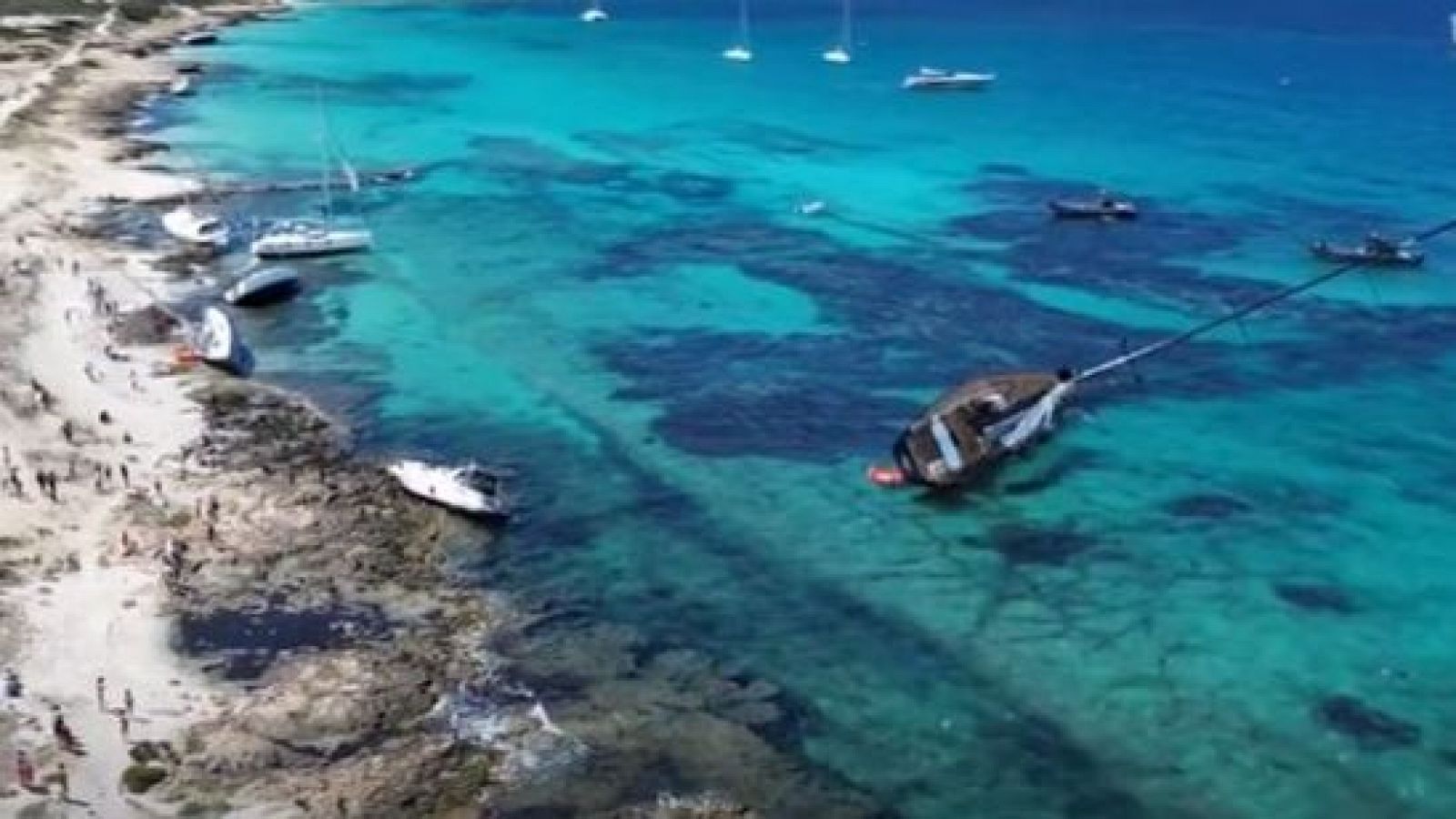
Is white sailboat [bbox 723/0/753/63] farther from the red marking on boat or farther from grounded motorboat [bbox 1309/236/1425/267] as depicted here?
the red marking on boat

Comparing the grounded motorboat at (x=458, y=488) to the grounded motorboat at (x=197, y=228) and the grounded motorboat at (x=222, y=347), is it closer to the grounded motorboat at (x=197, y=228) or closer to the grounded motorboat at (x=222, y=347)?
the grounded motorboat at (x=222, y=347)

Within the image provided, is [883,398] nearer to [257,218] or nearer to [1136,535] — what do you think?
[1136,535]

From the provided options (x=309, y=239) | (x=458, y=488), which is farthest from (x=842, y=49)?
(x=458, y=488)

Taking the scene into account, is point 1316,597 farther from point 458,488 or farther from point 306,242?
point 306,242

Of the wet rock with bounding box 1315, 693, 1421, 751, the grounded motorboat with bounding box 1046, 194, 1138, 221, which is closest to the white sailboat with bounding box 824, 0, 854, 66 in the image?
the grounded motorboat with bounding box 1046, 194, 1138, 221

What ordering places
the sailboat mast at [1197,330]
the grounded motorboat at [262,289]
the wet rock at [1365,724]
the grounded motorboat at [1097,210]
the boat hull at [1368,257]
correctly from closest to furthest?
1. the wet rock at [1365,724]
2. the sailboat mast at [1197,330]
3. the grounded motorboat at [262,289]
4. the boat hull at [1368,257]
5. the grounded motorboat at [1097,210]

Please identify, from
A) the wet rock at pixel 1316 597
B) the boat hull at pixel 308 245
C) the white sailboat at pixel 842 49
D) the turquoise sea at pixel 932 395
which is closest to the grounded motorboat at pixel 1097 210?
the turquoise sea at pixel 932 395

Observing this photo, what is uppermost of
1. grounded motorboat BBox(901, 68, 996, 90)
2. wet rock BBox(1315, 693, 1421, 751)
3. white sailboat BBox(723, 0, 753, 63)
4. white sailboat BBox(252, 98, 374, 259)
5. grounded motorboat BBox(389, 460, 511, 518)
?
grounded motorboat BBox(389, 460, 511, 518)
